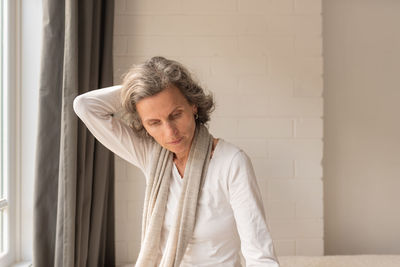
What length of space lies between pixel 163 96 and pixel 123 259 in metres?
1.43

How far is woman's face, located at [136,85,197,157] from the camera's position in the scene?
1.29m

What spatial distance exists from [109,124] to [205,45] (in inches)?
40.6

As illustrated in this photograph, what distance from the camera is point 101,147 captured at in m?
2.03

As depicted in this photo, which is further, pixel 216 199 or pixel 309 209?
pixel 309 209

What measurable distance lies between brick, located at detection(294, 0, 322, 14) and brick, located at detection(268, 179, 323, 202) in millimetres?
980

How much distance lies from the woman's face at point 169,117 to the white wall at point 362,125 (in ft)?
4.99

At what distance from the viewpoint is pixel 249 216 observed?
1.25m

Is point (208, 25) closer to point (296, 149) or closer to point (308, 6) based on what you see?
point (308, 6)

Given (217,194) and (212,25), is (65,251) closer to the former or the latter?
(217,194)

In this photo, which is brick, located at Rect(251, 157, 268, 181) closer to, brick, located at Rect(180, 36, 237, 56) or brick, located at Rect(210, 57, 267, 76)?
brick, located at Rect(210, 57, 267, 76)

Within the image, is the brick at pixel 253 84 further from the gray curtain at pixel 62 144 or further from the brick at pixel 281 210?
the gray curtain at pixel 62 144

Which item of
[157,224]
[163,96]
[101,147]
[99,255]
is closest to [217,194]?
[157,224]

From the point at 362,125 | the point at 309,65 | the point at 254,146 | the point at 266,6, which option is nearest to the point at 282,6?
the point at 266,6

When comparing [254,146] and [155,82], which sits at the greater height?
[155,82]
